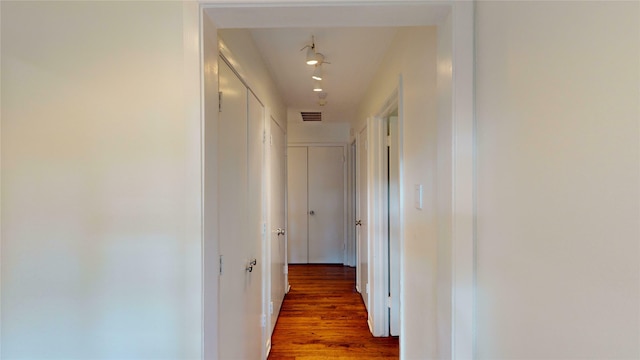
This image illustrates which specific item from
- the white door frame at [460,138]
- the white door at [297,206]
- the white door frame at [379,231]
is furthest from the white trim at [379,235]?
the white door at [297,206]

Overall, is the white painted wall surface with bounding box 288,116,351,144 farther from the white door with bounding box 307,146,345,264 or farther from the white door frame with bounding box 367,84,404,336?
the white door frame with bounding box 367,84,404,336

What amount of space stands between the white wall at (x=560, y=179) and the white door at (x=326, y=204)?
13.9ft

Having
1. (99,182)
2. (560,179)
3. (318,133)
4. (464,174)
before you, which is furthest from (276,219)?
(560,179)

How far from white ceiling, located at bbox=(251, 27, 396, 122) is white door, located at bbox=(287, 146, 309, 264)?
5.19 feet

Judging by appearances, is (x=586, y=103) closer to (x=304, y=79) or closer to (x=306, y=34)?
(x=306, y=34)

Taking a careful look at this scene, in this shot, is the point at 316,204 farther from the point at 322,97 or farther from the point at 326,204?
the point at 322,97

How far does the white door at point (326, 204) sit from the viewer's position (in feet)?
16.9

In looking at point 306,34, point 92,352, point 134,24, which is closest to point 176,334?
point 92,352

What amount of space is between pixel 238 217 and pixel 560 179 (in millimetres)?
1434

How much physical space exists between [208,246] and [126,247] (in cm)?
27

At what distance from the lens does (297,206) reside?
203 inches

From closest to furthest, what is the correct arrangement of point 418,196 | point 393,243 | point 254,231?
point 418,196 < point 254,231 < point 393,243

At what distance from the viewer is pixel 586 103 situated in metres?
0.56

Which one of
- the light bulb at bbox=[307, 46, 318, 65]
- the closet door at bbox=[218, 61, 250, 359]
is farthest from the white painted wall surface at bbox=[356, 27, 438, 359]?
the closet door at bbox=[218, 61, 250, 359]
